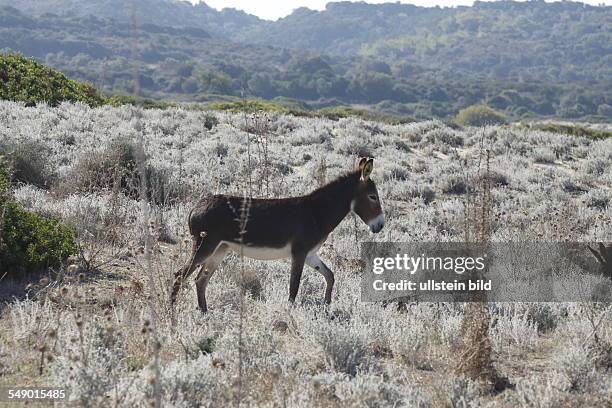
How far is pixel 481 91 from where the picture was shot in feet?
623

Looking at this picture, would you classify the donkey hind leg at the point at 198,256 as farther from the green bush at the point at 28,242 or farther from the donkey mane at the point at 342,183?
the green bush at the point at 28,242

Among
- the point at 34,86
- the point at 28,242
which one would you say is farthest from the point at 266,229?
the point at 34,86

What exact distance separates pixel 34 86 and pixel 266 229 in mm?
18846

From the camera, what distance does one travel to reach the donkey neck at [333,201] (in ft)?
24.6

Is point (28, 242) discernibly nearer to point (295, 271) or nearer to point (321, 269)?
point (295, 271)

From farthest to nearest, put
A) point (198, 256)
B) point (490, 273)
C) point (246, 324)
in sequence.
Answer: point (490, 273) → point (198, 256) → point (246, 324)

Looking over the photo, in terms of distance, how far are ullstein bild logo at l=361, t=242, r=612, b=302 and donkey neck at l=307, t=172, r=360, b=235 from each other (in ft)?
3.53

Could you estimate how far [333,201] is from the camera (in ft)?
25.1

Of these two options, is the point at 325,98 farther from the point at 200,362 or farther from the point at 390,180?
the point at 200,362

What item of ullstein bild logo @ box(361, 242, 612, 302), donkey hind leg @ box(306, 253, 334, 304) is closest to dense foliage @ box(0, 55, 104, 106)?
ullstein bild logo @ box(361, 242, 612, 302)

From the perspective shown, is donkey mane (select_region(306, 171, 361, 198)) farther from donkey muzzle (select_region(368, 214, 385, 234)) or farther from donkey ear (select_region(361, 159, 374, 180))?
donkey muzzle (select_region(368, 214, 385, 234))

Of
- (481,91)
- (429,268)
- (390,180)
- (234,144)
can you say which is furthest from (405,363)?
(481,91)

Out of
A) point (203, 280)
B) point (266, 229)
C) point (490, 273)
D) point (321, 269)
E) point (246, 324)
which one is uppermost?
point (266, 229)

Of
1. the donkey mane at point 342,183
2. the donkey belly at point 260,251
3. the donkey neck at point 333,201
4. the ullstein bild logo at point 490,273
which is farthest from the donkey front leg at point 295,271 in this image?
the ullstein bild logo at point 490,273
